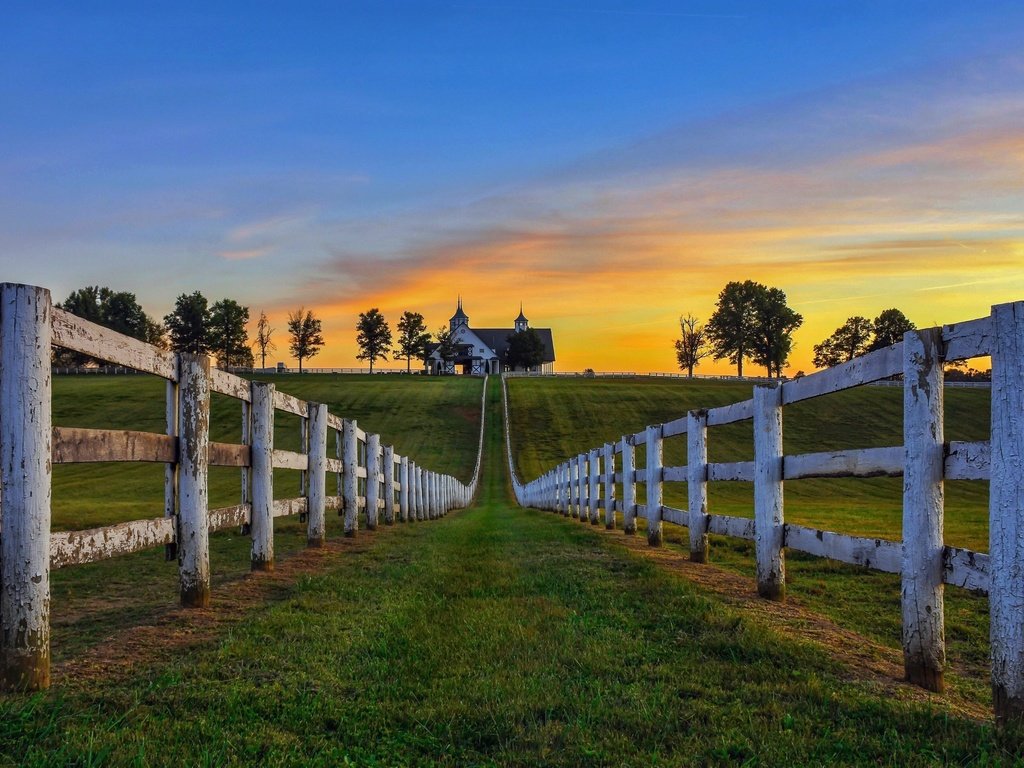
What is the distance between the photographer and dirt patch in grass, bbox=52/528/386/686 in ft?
13.4

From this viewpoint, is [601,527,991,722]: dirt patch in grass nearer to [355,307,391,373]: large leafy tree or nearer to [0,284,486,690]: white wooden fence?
[0,284,486,690]: white wooden fence

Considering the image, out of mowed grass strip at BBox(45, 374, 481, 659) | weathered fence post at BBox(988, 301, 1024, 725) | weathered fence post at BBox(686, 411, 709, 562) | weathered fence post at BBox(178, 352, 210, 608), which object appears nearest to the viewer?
weathered fence post at BBox(988, 301, 1024, 725)

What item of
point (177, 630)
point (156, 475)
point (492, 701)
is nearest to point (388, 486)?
point (177, 630)

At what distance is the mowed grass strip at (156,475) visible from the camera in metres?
6.03

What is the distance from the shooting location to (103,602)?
6070 mm

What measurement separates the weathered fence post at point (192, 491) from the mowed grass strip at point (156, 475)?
0.29 metres

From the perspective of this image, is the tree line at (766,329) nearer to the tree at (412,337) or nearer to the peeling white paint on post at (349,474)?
the tree at (412,337)

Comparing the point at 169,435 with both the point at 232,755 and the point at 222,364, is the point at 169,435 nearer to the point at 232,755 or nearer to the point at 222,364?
the point at 232,755

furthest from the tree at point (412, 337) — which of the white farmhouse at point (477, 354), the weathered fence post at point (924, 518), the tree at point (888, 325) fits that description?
the weathered fence post at point (924, 518)

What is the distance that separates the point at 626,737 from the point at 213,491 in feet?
101

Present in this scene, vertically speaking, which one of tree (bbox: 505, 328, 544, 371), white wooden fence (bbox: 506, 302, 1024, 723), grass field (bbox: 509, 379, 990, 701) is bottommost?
grass field (bbox: 509, 379, 990, 701)

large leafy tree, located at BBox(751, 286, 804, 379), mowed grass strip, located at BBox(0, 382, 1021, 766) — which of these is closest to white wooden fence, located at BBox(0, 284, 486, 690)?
mowed grass strip, located at BBox(0, 382, 1021, 766)

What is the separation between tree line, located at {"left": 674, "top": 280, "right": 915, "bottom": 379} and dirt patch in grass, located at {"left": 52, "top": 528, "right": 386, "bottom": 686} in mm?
114765

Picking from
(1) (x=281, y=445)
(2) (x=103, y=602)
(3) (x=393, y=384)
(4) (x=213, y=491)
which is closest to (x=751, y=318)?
(3) (x=393, y=384)
